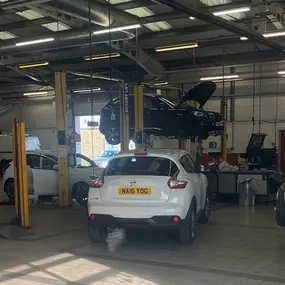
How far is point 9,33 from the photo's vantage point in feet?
52.0

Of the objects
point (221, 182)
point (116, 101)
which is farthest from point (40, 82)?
point (221, 182)

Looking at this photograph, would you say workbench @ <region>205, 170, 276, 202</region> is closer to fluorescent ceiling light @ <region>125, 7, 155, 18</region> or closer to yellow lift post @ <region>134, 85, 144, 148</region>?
yellow lift post @ <region>134, 85, 144, 148</region>

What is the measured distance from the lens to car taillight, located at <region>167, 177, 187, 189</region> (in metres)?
6.36

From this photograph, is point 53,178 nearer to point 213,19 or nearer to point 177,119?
point 177,119

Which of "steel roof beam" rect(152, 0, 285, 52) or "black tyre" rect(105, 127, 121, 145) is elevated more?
"steel roof beam" rect(152, 0, 285, 52)

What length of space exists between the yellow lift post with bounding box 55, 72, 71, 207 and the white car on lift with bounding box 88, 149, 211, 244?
4.12 m

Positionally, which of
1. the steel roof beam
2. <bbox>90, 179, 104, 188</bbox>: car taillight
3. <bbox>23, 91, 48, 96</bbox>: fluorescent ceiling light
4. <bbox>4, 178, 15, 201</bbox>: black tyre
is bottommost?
<bbox>4, 178, 15, 201</bbox>: black tyre

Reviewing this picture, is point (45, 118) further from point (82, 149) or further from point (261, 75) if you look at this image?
point (261, 75)

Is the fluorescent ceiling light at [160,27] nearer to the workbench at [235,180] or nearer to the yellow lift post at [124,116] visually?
the yellow lift post at [124,116]

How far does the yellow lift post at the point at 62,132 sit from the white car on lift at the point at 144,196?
4.12 metres

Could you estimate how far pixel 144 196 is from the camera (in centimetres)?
635

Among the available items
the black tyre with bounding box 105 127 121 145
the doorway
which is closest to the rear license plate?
the black tyre with bounding box 105 127 121 145

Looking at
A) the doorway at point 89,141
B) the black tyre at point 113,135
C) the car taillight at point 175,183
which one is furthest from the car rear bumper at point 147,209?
the doorway at point 89,141

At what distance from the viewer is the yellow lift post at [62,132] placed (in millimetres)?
10773
